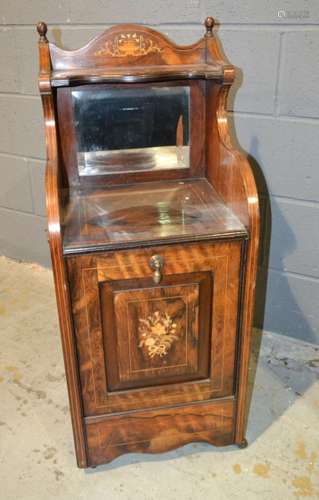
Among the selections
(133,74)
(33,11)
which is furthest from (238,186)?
(33,11)

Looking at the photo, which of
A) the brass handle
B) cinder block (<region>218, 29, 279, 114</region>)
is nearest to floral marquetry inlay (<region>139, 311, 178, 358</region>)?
the brass handle

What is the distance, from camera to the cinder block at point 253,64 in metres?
1.58

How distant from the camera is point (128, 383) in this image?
130 centimetres

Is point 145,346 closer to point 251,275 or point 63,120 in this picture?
point 251,275

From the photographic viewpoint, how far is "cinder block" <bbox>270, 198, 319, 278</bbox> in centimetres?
173

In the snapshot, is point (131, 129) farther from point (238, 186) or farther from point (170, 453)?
point (170, 453)

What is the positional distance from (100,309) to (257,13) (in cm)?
108

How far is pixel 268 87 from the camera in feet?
5.33

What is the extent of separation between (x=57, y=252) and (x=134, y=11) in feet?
3.59

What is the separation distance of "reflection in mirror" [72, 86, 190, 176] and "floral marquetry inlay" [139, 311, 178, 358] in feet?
1.62

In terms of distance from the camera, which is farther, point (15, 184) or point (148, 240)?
point (15, 184)

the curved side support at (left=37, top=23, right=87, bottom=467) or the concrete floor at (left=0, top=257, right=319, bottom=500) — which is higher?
the curved side support at (left=37, top=23, right=87, bottom=467)

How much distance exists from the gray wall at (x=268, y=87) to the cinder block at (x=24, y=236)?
392 millimetres

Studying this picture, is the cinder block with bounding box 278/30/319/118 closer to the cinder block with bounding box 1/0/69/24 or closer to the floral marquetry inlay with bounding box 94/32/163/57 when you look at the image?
the floral marquetry inlay with bounding box 94/32/163/57
